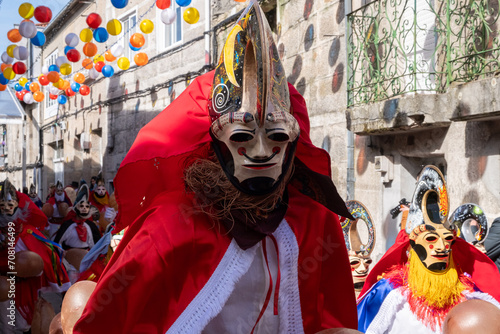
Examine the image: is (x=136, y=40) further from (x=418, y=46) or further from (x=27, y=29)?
(x=418, y=46)

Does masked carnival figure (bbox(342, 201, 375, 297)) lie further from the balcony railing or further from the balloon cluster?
the balloon cluster

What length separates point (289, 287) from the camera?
2303 mm

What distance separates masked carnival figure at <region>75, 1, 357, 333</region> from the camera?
2.12 m

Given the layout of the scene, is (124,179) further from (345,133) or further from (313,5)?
(313,5)

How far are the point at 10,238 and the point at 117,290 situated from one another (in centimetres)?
411

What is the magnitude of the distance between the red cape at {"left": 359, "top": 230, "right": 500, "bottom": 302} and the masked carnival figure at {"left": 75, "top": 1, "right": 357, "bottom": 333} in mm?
1869

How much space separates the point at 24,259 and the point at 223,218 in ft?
13.0

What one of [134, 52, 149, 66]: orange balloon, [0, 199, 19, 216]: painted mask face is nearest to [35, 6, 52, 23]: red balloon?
[134, 52, 149, 66]: orange balloon

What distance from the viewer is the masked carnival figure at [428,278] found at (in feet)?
12.6

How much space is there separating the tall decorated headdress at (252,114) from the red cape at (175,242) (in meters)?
0.14

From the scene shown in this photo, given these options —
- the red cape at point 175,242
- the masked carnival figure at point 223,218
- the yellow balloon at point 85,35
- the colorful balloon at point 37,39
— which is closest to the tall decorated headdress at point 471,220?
the red cape at point 175,242

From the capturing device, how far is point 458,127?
254 inches

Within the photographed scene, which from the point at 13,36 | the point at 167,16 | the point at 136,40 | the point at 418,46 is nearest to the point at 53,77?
the point at 13,36

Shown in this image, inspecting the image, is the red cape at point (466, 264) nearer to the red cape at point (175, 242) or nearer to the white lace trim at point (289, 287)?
the red cape at point (175, 242)
